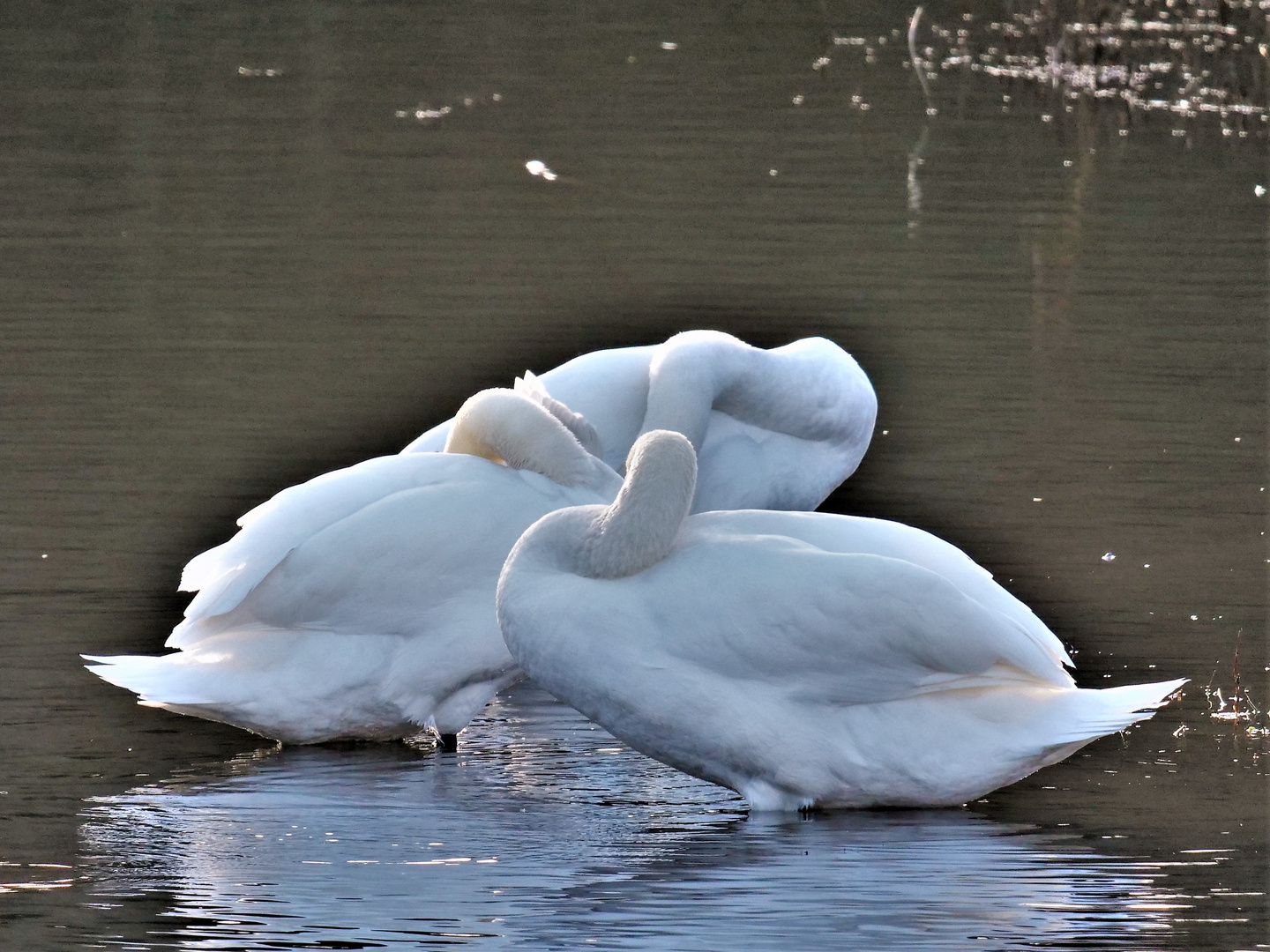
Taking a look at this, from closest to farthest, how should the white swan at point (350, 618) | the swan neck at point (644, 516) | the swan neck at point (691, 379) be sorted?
1. the swan neck at point (644, 516)
2. the white swan at point (350, 618)
3. the swan neck at point (691, 379)

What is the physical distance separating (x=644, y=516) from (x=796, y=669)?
0.54 meters

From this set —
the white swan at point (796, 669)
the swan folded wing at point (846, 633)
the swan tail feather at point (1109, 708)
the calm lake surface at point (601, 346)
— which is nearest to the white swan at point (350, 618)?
the calm lake surface at point (601, 346)

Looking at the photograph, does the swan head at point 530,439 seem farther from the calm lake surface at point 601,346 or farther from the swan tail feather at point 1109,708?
the swan tail feather at point 1109,708

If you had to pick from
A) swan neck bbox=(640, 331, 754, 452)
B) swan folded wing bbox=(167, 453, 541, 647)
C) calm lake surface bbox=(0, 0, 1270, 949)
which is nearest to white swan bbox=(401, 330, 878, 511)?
swan neck bbox=(640, 331, 754, 452)

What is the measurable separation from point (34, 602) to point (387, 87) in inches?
625

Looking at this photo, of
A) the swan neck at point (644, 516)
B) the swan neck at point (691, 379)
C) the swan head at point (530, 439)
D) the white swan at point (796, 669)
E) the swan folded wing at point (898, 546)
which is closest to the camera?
the white swan at point (796, 669)

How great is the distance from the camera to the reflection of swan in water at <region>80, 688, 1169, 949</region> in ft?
16.9

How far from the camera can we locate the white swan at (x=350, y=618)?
6547mm

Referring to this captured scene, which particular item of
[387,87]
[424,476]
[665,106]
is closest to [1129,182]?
[665,106]

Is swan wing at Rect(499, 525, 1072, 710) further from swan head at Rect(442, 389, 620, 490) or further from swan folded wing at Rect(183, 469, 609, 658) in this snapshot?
swan head at Rect(442, 389, 620, 490)

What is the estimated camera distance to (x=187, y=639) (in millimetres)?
6664

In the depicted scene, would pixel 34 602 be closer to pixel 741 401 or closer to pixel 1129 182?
pixel 741 401

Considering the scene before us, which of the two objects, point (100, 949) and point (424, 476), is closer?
point (100, 949)

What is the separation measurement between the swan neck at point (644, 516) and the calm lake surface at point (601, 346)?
0.64 metres
